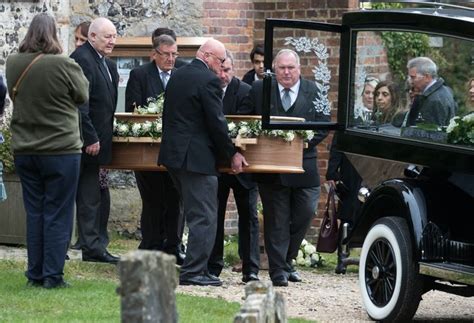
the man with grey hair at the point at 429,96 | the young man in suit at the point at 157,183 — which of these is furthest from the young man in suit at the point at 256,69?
the man with grey hair at the point at 429,96

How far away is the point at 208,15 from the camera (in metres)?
14.9

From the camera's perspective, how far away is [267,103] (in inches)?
409

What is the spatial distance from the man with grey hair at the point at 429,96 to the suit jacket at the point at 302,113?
62.8 inches

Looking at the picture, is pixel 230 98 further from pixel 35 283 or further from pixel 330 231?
pixel 35 283

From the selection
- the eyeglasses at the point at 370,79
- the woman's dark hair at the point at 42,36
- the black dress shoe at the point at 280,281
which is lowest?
the black dress shoe at the point at 280,281

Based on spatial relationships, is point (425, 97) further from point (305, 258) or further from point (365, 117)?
point (305, 258)

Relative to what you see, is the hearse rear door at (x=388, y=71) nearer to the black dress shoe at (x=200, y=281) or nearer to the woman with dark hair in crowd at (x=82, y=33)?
the black dress shoe at (x=200, y=281)

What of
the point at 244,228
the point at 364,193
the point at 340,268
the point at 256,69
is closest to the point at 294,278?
the point at 244,228

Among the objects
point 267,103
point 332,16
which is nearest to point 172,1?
point 332,16

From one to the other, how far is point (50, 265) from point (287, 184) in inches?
106

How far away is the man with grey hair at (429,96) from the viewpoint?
905 centimetres

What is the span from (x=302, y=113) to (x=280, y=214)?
35.1 inches

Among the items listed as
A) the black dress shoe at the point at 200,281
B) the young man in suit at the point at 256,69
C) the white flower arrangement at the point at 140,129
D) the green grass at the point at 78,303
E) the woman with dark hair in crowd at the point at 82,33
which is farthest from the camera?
the young man in suit at the point at 256,69

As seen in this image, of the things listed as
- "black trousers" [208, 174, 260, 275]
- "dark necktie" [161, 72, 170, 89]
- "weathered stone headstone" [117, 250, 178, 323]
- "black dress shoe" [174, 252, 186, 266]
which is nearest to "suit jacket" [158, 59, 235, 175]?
"black trousers" [208, 174, 260, 275]
